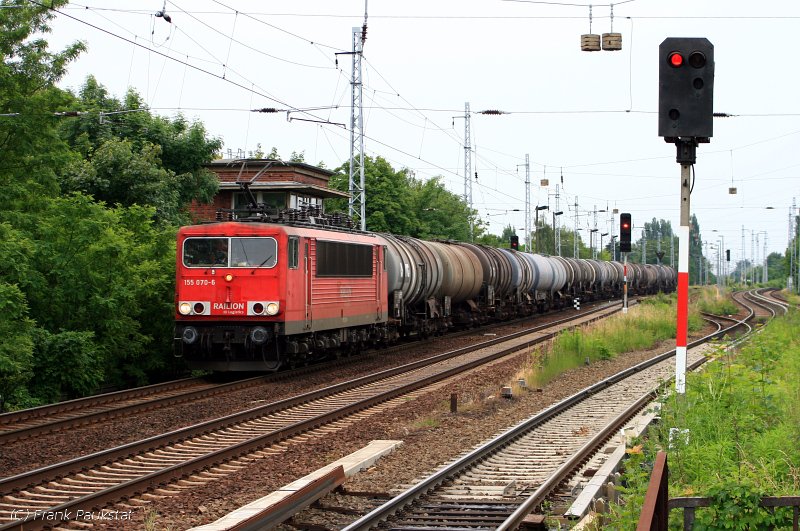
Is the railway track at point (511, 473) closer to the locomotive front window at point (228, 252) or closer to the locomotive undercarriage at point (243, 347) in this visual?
the locomotive undercarriage at point (243, 347)

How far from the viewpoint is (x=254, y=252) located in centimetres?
1825

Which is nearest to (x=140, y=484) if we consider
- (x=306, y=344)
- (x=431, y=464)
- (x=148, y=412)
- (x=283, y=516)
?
(x=283, y=516)

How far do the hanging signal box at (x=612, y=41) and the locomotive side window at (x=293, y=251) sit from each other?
7.56 m

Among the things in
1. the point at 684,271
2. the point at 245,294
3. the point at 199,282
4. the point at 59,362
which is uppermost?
the point at 684,271

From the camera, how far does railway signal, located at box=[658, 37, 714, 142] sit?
32.9 ft

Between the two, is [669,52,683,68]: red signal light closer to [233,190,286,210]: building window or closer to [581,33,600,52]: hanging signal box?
[581,33,600,52]: hanging signal box

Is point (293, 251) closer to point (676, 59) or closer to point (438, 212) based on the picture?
point (676, 59)

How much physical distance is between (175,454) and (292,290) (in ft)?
24.6

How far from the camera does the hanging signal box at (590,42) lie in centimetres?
1953

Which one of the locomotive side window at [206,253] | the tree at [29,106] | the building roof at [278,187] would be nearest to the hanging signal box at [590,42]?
the locomotive side window at [206,253]

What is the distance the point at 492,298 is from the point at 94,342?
20.3 m

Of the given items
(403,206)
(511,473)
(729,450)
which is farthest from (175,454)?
(403,206)

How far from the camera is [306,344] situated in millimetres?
19609

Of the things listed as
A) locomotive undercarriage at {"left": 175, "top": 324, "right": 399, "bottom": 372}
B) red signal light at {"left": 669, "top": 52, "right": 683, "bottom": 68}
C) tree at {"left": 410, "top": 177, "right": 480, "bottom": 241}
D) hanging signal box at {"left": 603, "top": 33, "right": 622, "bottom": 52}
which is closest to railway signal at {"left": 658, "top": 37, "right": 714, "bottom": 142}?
red signal light at {"left": 669, "top": 52, "right": 683, "bottom": 68}
